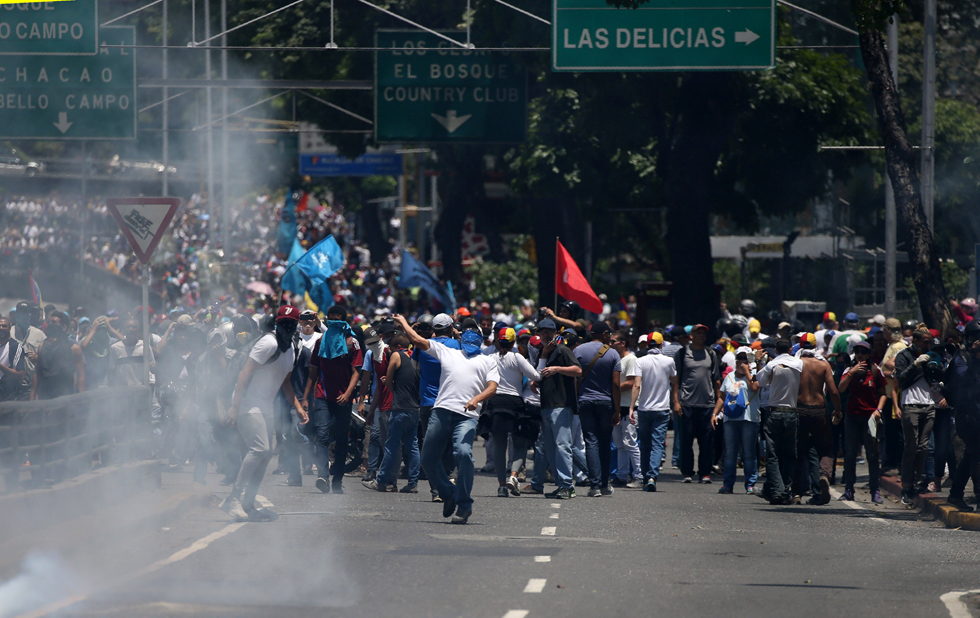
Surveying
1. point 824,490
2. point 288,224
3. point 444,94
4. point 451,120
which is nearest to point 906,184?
point 824,490

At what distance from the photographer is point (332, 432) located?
13.9 m

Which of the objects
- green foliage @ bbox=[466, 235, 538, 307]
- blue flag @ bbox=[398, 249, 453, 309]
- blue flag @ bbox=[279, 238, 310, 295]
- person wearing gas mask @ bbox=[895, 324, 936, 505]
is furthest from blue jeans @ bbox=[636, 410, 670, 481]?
green foliage @ bbox=[466, 235, 538, 307]

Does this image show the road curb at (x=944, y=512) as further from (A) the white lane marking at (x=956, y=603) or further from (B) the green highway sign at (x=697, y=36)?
(B) the green highway sign at (x=697, y=36)

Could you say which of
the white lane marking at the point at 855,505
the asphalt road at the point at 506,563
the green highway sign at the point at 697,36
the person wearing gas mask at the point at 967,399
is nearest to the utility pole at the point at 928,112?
the green highway sign at the point at 697,36

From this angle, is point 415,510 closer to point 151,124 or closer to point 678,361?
point 678,361

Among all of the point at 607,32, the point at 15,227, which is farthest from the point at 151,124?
the point at 607,32

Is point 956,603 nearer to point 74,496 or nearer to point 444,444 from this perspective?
point 444,444

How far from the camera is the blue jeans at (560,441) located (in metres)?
13.6

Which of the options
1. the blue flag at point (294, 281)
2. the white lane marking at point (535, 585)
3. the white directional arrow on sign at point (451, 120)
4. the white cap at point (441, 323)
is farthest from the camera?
the blue flag at point (294, 281)

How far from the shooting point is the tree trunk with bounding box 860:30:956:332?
15242mm

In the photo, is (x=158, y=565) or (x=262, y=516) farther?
(x=262, y=516)

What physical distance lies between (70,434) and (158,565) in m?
2.93

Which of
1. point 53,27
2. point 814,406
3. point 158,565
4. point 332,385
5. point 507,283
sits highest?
point 53,27

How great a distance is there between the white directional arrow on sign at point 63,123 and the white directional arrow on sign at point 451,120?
495cm
